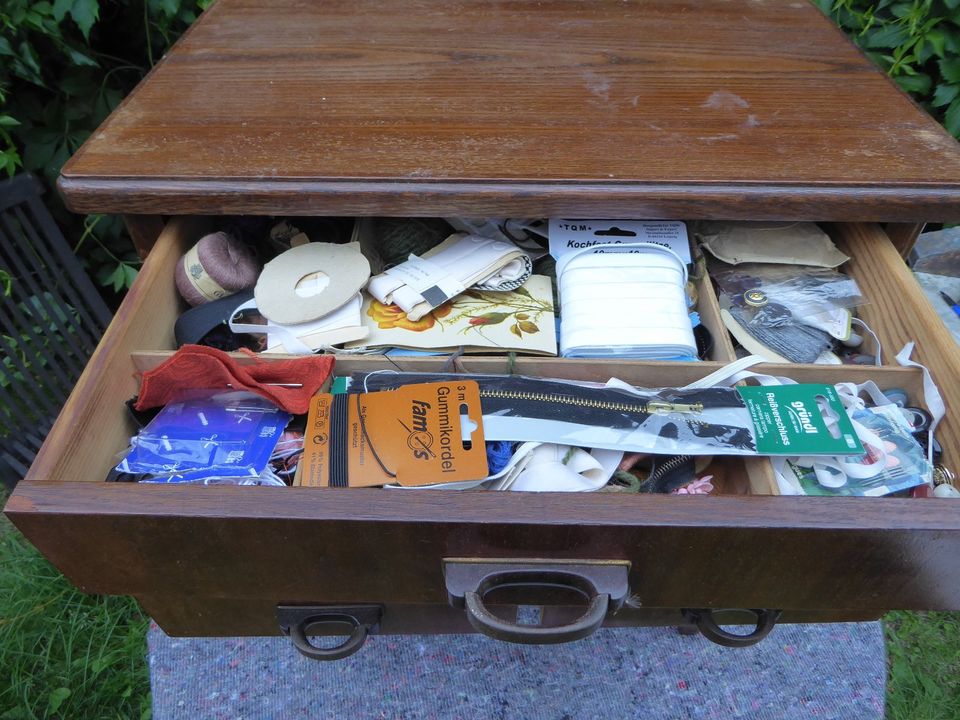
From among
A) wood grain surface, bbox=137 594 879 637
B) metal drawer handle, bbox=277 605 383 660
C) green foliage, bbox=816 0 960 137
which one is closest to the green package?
wood grain surface, bbox=137 594 879 637

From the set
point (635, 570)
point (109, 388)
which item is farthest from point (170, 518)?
point (635, 570)

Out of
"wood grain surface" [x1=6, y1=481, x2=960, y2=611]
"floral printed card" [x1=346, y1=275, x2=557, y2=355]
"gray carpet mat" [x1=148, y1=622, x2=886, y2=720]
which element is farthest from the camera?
"gray carpet mat" [x1=148, y1=622, x2=886, y2=720]

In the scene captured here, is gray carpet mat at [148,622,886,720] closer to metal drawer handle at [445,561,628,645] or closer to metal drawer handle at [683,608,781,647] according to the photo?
metal drawer handle at [683,608,781,647]

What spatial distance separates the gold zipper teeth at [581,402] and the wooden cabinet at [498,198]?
0.17 feet

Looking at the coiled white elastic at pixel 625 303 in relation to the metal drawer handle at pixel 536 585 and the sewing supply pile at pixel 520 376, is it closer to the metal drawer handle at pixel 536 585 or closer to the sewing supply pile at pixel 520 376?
the sewing supply pile at pixel 520 376

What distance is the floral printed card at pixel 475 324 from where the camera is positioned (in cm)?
72

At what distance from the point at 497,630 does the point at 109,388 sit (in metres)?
0.41

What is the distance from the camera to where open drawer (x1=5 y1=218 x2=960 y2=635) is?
0.48 metres

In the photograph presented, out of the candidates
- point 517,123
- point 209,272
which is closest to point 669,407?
point 517,123

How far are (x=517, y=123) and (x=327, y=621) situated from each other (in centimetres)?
54

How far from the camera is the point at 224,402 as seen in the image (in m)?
0.68

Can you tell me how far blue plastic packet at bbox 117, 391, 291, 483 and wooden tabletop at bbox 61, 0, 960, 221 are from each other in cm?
19

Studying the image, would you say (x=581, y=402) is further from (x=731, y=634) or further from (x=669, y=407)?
(x=731, y=634)

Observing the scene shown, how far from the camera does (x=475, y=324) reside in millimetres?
745
